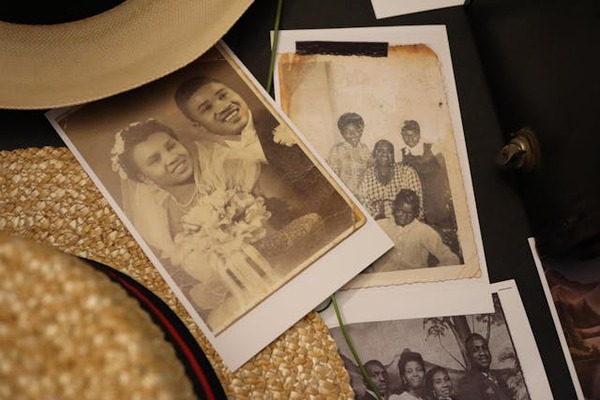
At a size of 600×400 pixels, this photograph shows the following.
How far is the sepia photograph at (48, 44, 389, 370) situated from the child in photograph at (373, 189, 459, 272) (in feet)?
0.06

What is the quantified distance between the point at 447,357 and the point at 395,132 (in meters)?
0.23

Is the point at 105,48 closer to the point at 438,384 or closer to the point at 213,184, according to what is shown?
the point at 213,184

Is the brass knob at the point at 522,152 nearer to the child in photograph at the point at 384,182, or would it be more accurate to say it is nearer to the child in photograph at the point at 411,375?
the child in photograph at the point at 384,182

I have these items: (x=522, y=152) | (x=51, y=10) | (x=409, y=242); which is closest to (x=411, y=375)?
(x=409, y=242)

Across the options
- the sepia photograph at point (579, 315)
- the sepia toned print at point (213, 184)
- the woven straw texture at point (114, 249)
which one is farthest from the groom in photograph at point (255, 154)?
the sepia photograph at point (579, 315)

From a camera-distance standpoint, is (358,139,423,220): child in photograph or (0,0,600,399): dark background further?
(358,139,423,220): child in photograph

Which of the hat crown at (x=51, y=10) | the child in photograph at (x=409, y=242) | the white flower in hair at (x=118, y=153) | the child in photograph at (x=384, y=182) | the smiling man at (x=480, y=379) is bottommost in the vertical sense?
the smiling man at (x=480, y=379)

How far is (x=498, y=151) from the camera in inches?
23.6

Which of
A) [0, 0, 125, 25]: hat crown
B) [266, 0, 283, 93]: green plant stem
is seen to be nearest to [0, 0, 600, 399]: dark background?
[266, 0, 283, 93]: green plant stem

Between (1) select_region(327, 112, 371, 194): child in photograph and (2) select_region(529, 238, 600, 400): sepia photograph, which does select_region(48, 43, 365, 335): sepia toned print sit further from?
(2) select_region(529, 238, 600, 400): sepia photograph

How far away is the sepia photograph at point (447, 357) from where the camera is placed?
1.74 feet

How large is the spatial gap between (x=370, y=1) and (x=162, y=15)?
0.25 metres

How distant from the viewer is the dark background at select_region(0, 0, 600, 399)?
46 cm

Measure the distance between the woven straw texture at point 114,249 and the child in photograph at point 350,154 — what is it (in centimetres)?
15
